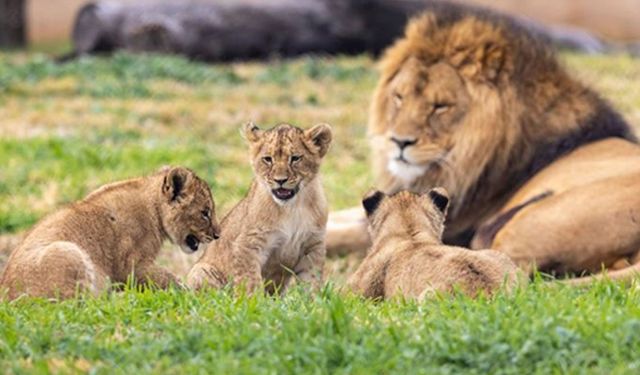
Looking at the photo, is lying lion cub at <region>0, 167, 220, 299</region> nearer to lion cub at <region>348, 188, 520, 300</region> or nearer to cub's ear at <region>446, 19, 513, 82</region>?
lion cub at <region>348, 188, 520, 300</region>

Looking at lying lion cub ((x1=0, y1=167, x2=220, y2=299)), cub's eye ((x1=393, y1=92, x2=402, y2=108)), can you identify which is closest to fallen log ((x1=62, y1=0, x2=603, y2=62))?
cub's eye ((x1=393, y1=92, x2=402, y2=108))

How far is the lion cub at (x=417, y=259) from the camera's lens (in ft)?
18.5

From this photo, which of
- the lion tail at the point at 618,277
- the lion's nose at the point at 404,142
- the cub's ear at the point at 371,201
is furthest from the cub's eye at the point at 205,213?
the lion's nose at the point at 404,142

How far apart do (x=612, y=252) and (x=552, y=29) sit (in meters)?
15.1

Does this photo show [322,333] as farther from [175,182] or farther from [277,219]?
[175,182]

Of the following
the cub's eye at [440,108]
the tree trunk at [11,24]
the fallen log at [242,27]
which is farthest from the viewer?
the tree trunk at [11,24]

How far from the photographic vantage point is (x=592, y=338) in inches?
183

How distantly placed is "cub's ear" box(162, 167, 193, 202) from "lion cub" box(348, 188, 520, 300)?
816 millimetres

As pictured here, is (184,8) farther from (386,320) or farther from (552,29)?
(386,320)

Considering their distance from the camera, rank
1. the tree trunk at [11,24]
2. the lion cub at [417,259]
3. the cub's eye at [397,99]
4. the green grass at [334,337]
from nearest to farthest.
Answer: the green grass at [334,337], the lion cub at [417,259], the cub's eye at [397,99], the tree trunk at [11,24]

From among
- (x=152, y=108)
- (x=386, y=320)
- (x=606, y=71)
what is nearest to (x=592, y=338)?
(x=386, y=320)

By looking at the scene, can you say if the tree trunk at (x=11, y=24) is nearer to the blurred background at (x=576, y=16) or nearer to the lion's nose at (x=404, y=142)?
the blurred background at (x=576, y=16)

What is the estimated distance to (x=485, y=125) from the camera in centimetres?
793

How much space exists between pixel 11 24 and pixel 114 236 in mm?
17396
